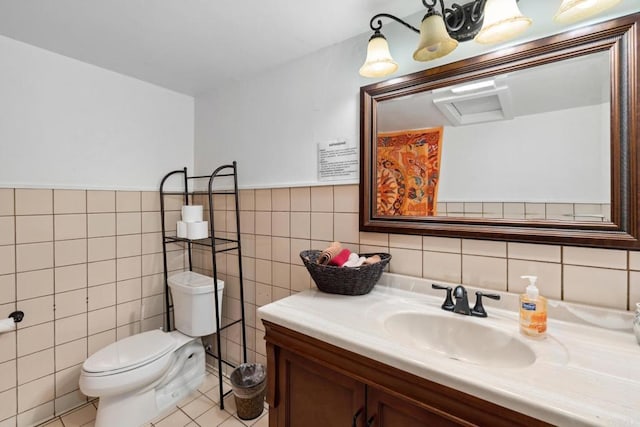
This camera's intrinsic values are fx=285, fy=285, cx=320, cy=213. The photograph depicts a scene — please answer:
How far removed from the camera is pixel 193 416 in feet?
5.21

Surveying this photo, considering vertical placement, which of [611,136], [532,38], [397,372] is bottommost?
[397,372]

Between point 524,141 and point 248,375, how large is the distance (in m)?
1.83

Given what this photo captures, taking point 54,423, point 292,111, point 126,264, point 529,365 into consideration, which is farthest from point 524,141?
point 54,423

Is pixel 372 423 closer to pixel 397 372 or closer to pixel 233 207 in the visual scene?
pixel 397 372

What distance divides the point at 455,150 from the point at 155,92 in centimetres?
201

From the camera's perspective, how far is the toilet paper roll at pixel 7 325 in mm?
1395

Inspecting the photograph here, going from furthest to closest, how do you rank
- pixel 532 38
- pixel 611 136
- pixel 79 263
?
pixel 79 263 < pixel 532 38 < pixel 611 136

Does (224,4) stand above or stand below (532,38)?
above

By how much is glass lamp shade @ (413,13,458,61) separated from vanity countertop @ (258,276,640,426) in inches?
36.1

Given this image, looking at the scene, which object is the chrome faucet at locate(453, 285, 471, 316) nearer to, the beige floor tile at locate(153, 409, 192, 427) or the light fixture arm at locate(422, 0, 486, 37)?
the light fixture arm at locate(422, 0, 486, 37)

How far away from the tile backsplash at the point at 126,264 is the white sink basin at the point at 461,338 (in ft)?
0.65

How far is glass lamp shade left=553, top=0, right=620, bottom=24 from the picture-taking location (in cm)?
79

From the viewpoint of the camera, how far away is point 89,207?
5.64ft

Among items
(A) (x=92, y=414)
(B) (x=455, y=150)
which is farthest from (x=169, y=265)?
(B) (x=455, y=150)
